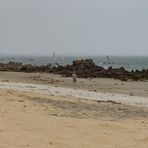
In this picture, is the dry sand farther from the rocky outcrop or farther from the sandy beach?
the sandy beach

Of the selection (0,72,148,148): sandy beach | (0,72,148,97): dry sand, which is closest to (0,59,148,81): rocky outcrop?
(0,72,148,97): dry sand

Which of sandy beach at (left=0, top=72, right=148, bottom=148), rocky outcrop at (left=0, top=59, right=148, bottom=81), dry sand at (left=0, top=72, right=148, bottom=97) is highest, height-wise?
sandy beach at (left=0, top=72, right=148, bottom=148)

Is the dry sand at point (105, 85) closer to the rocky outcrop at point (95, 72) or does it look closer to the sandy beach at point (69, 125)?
the rocky outcrop at point (95, 72)

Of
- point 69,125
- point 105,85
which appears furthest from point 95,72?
point 69,125

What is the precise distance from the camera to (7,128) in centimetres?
948

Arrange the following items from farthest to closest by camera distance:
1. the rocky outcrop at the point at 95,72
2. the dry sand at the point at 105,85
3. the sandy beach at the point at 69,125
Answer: the rocky outcrop at the point at 95,72, the dry sand at the point at 105,85, the sandy beach at the point at 69,125

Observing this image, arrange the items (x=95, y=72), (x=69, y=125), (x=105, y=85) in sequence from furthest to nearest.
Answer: (x=95, y=72), (x=105, y=85), (x=69, y=125)

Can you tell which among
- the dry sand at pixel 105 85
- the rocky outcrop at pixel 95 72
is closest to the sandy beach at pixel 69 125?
the dry sand at pixel 105 85

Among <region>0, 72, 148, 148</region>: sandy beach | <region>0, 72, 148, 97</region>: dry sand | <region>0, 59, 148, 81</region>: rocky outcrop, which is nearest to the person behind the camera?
<region>0, 72, 148, 148</region>: sandy beach

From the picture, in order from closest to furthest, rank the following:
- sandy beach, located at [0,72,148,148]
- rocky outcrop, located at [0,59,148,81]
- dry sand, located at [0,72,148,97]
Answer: sandy beach, located at [0,72,148,148], dry sand, located at [0,72,148,97], rocky outcrop, located at [0,59,148,81]

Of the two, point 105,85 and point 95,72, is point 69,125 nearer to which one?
point 105,85

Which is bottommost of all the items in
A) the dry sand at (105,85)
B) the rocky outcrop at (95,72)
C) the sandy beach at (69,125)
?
the dry sand at (105,85)

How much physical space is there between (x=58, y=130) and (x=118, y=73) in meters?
30.8

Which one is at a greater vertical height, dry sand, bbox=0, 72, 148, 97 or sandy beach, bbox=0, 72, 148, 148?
sandy beach, bbox=0, 72, 148, 148
